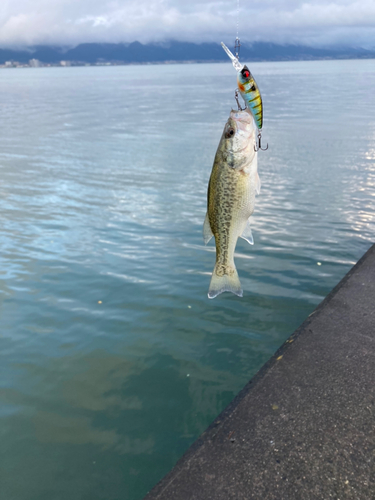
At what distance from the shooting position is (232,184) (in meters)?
3.15

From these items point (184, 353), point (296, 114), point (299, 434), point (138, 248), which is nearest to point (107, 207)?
point (138, 248)

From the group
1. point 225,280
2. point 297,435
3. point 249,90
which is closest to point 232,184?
point 249,90

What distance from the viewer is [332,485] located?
2945 mm

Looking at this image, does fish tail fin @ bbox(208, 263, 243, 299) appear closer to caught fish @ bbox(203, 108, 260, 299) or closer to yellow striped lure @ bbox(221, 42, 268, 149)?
caught fish @ bbox(203, 108, 260, 299)

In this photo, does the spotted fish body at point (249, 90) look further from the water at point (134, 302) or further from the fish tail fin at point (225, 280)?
the water at point (134, 302)

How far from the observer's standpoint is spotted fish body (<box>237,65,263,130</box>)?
2637mm

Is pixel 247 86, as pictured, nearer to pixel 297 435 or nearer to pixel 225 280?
pixel 225 280

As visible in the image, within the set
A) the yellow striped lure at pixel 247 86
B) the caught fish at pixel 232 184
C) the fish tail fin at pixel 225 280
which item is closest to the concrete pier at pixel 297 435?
the fish tail fin at pixel 225 280

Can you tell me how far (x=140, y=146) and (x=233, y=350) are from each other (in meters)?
18.3

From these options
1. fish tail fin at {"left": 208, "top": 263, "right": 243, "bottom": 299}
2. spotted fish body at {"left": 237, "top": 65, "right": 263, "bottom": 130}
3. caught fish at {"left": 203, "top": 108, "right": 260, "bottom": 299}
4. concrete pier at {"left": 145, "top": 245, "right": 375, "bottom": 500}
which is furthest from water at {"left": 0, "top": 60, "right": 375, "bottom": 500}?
spotted fish body at {"left": 237, "top": 65, "right": 263, "bottom": 130}

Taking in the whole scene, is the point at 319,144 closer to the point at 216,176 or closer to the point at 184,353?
the point at 184,353

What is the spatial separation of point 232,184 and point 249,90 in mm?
703

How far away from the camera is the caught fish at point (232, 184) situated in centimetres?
288

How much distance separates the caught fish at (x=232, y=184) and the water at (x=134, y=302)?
99.4 inches
